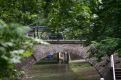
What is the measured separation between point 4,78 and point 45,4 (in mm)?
5076

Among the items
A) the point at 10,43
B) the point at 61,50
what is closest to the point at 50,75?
the point at 61,50

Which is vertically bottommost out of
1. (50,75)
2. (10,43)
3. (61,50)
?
(50,75)

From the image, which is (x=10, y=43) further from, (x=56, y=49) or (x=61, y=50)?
(x=61, y=50)

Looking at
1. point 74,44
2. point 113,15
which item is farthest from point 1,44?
point 74,44

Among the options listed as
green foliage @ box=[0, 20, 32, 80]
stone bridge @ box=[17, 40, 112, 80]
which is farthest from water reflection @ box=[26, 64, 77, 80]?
green foliage @ box=[0, 20, 32, 80]

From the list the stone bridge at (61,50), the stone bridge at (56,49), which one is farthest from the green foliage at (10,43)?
the stone bridge at (56,49)

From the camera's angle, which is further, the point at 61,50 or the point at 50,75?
the point at 50,75

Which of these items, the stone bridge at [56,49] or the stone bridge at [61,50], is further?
the stone bridge at [56,49]

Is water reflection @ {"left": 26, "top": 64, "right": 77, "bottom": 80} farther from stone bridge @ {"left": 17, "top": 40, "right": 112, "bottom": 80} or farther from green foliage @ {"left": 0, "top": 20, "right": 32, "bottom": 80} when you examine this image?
green foliage @ {"left": 0, "top": 20, "right": 32, "bottom": 80}


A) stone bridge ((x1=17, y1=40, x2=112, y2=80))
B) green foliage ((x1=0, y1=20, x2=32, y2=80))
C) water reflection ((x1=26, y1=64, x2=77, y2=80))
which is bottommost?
water reflection ((x1=26, y1=64, x2=77, y2=80))

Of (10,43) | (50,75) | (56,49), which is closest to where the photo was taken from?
(10,43)

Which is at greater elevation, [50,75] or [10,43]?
[10,43]

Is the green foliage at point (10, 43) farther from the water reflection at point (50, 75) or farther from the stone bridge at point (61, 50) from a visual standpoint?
the water reflection at point (50, 75)

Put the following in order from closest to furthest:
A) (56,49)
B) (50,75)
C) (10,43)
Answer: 1. (10,43)
2. (56,49)
3. (50,75)
